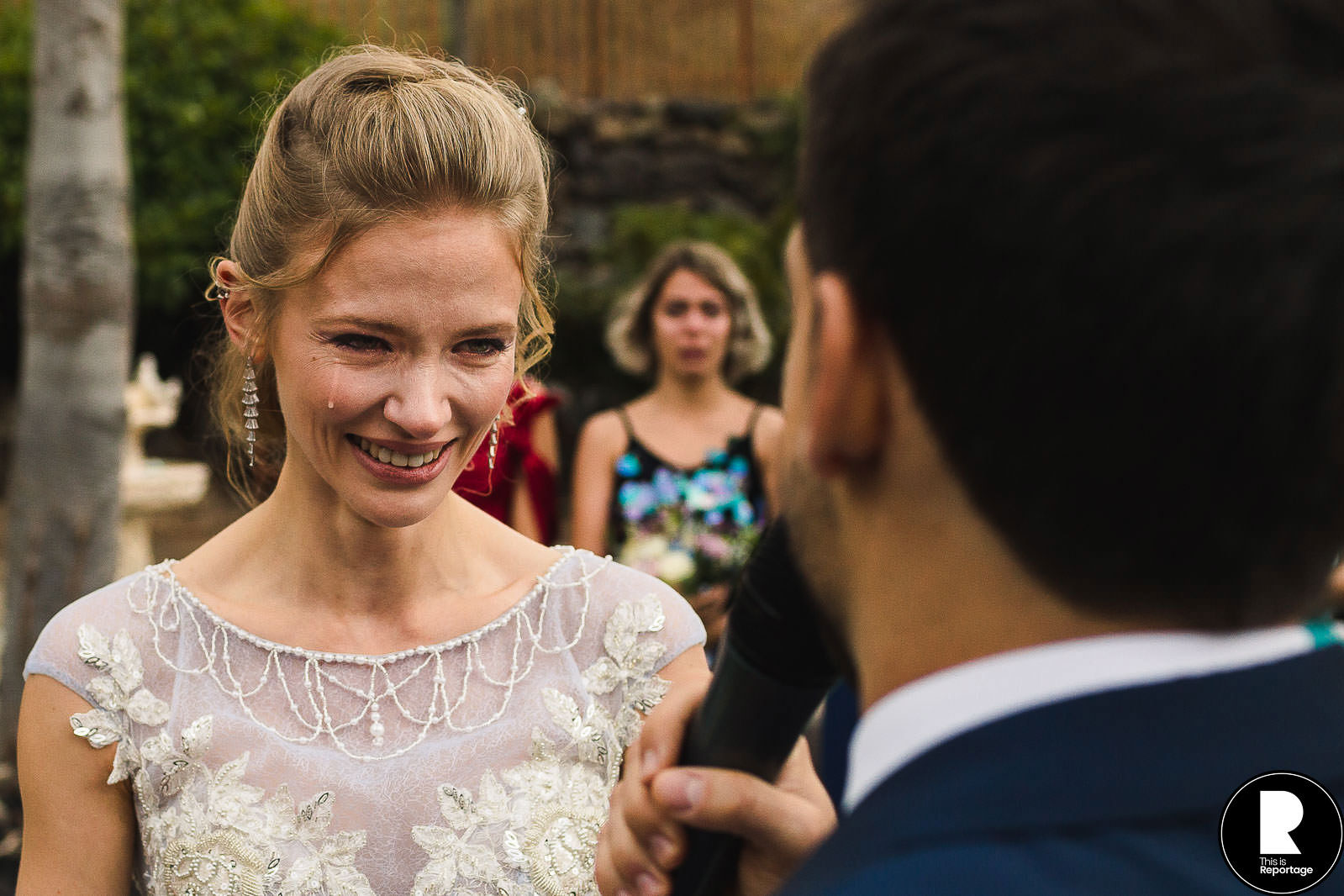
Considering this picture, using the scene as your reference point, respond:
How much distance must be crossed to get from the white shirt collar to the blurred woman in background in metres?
3.74

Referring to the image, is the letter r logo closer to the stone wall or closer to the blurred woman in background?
the blurred woman in background

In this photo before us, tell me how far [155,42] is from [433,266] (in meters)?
9.84

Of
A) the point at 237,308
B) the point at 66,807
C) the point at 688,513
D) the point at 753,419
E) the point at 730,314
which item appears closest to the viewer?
the point at 66,807

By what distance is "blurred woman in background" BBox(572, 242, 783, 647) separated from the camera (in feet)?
16.9

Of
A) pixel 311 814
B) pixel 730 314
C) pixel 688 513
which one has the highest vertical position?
pixel 730 314

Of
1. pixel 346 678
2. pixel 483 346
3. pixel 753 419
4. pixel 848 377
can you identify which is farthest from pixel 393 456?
pixel 753 419

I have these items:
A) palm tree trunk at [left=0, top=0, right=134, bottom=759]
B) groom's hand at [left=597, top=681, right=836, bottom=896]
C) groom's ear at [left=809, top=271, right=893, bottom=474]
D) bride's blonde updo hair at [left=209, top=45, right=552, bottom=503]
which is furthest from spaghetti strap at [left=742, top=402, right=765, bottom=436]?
groom's ear at [left=809, top=271, right=893, bottom=474]

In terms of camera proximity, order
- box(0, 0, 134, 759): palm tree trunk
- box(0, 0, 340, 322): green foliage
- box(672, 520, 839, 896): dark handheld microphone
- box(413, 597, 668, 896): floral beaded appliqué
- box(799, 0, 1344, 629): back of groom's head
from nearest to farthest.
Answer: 1. box(799, 0, 1344, 629): back of groom's head
2. box(672, 520, 839, 896): dark handheld microphone
3. box(413, 597, 668, 896): floral beaded appliqué
4. box(0, 0, 134, 759): palm tree trunk
5. box(0, 0, 340, 322): green foliage

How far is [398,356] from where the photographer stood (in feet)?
6.91

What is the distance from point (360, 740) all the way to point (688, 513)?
10.2ft

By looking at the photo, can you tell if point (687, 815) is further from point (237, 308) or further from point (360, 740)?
point (237, 308)

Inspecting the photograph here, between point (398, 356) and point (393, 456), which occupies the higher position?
point (398, 356)

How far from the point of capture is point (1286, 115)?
83 cm

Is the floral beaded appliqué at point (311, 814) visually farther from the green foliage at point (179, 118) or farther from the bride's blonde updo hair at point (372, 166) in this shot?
the green foliage at point (179, 118)
